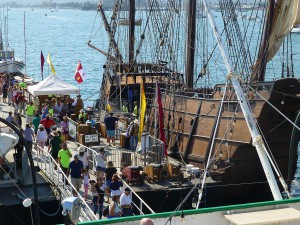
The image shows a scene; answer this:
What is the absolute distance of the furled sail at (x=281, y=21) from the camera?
20.3 m

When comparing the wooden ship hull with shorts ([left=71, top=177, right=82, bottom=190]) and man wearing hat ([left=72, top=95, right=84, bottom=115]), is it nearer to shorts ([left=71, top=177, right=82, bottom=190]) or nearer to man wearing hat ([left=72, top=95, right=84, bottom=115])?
shorts ([left=71, top=177, right=82, bottom=190])

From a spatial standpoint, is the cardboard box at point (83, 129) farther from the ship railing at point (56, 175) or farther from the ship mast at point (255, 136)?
the ship mast at point (255, 136)

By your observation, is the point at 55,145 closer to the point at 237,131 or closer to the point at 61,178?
the point at 61,178

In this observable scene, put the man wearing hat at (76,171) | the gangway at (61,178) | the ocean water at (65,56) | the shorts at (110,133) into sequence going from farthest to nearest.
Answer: the ocean water at (65,56) → the shorts at (110,133) → the man wearing hat at (76,171) → the gangway at (61,178)

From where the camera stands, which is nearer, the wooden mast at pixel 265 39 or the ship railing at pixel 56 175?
the ship railing at pixel 56 175

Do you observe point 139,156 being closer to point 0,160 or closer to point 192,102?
point 192,102

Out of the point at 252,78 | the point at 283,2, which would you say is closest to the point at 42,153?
the point at 252,78

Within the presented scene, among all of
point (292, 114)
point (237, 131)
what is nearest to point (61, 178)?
point (237, 131)

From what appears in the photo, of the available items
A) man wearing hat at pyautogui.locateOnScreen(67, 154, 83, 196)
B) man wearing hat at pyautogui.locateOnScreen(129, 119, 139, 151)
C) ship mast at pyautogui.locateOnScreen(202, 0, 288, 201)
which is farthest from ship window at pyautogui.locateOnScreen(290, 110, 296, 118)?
ship mast at pyautogui.locateOnScreen(202, 0, 288, 201)

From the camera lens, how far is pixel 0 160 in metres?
18.0

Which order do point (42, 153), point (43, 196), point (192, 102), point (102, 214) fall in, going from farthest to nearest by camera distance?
point (192, 102)
point (42, 153)
point (43, 196)
point (102, 214)

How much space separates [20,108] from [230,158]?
39.6 ft

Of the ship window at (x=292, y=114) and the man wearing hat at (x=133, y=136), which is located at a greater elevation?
the ship window at (x=292, y=114)

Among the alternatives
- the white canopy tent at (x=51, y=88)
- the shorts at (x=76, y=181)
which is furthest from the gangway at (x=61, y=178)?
the white canopy tent at (x=51, y=88)
